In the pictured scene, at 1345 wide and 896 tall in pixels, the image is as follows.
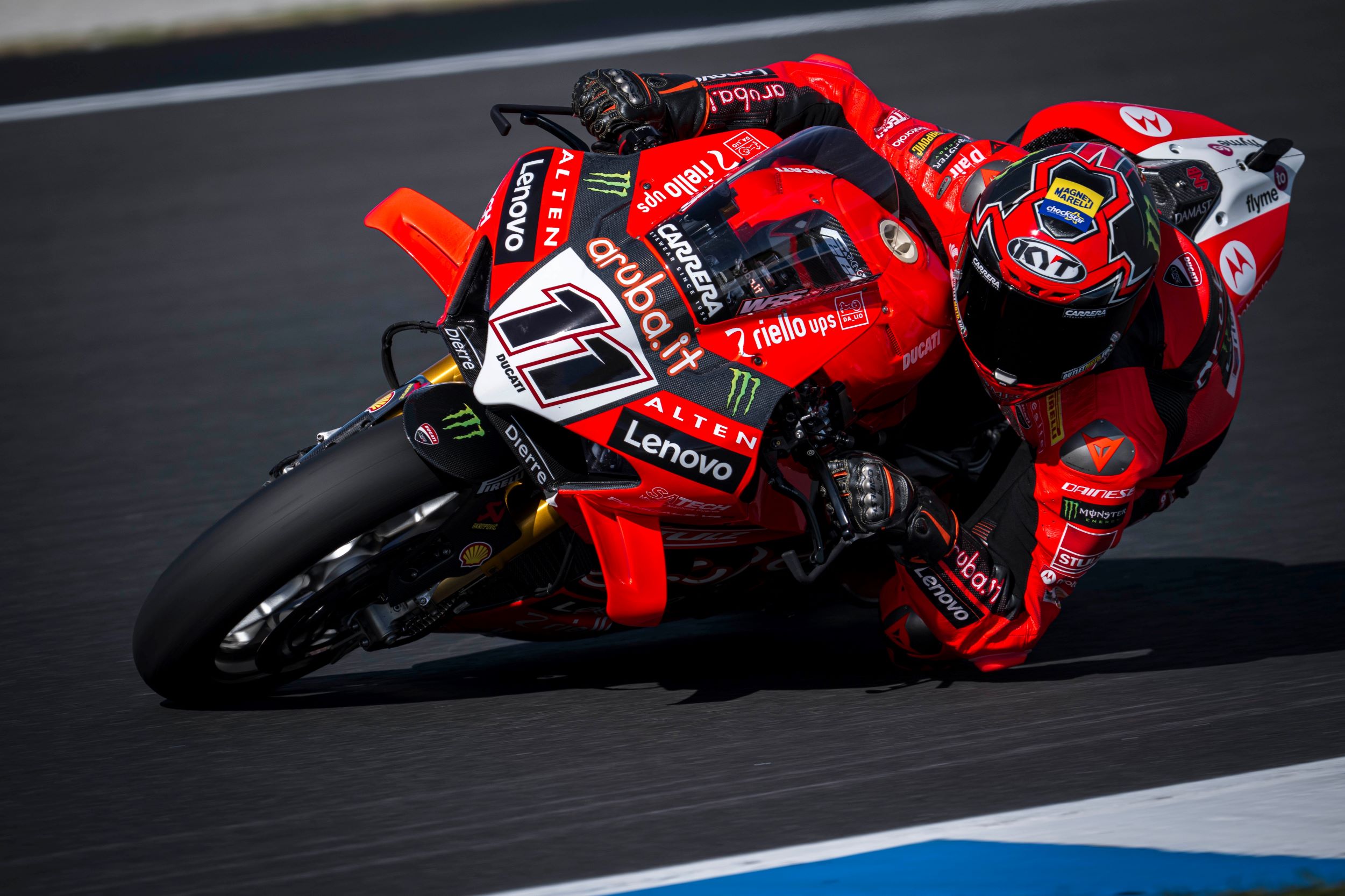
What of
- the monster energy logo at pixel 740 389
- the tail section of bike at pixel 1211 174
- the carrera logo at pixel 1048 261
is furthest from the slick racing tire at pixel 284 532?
the tail section of bike at pixel 1211 174

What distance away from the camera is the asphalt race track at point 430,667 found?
3049 mm

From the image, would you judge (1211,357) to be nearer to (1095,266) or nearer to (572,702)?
(1095,266)

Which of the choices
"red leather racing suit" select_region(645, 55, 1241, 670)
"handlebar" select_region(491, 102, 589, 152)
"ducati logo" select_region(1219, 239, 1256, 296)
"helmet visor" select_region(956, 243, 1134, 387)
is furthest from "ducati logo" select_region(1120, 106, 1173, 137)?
"handlebar" select_region(491, 102, 589, 152)

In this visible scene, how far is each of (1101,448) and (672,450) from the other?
1.18 meters

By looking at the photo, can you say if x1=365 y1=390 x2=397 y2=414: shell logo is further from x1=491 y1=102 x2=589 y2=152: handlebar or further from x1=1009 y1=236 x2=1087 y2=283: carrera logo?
x1=1009 y1=236 x2=1087 y2=283: carrera logo

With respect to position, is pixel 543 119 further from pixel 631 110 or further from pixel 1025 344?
pixel 1025 344

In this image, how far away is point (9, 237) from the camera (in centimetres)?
715

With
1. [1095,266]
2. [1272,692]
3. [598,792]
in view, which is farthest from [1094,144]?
[598,792]

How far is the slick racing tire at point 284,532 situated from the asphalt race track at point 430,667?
363mm

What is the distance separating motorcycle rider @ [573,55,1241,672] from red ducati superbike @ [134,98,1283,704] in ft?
0.53

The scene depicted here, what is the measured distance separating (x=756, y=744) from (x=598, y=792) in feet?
1.48

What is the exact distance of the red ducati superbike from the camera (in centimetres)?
295

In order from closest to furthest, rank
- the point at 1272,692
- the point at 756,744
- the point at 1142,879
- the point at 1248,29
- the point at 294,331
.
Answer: the point at 1142,879, the point at 756,744, the point at 1272,692, the point at 294,331, the point at 1248,29

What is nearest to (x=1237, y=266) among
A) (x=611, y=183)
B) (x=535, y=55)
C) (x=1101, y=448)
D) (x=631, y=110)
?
(x=1101, y=448)
